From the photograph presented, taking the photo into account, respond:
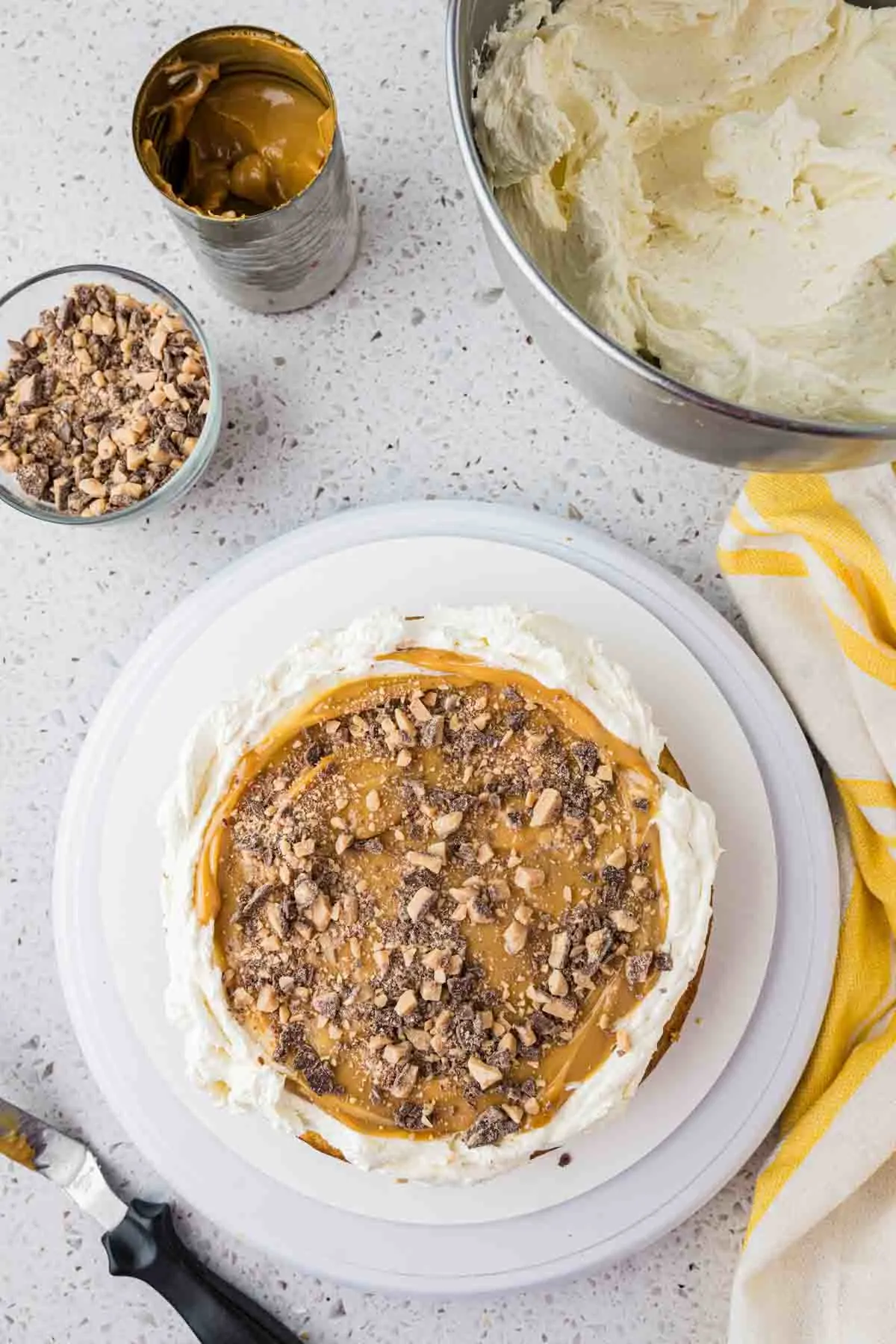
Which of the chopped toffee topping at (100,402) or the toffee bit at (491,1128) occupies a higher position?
the chopped toffee topping at (100,402)

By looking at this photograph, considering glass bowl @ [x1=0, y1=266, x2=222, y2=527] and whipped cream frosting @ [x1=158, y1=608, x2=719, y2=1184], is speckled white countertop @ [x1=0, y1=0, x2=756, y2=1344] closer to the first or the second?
glass bowl @ [x1=0, y1=266, x2=222, y2=527]

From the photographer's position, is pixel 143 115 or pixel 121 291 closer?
pixel 143 115

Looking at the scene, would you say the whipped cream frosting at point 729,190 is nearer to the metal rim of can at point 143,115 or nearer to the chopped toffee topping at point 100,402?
the metal rim of can at point 143,115

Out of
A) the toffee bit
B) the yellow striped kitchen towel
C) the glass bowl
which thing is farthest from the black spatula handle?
the glass bowl

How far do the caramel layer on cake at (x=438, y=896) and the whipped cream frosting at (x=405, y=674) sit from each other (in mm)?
11

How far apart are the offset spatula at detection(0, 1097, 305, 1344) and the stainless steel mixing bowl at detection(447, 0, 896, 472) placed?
2.53 feet

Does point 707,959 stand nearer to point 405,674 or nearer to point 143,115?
point 405,674

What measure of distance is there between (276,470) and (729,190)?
18.9 inches

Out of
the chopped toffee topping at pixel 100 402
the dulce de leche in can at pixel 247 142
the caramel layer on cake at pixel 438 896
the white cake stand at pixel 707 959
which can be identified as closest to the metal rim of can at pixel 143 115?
the dulce de leche in can at pixel 247 142

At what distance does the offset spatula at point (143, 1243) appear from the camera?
1099 millimetres

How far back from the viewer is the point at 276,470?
122 centimetres

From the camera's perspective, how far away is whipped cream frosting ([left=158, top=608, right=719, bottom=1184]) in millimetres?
992

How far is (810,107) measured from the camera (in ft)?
3.19

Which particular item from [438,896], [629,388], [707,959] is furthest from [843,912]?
[629,388]
